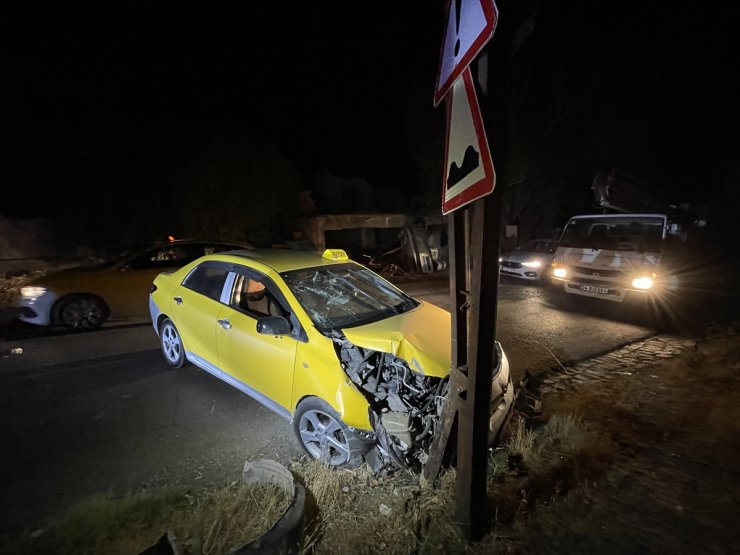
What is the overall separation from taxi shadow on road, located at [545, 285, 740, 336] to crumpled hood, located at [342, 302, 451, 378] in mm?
5811

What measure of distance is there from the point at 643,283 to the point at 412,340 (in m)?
6.59

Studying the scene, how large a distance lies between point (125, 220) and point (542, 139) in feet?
58.4

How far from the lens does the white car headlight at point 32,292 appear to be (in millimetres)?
6633

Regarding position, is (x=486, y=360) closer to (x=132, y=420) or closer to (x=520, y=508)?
(x=520, y=508)

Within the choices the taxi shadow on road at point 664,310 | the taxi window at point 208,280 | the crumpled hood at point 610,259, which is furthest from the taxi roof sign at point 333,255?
the crumpled hood at point 610,259

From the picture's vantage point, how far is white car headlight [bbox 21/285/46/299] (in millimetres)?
6633

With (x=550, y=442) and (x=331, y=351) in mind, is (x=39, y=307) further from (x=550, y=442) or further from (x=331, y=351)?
(x=550, y=442)

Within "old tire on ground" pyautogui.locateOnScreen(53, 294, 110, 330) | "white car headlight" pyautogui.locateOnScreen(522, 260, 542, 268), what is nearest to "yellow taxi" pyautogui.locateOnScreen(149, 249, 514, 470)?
"old tire on ground" pyautogui.locateOnScreen(53, 294, 110, 330)

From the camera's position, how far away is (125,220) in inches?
523

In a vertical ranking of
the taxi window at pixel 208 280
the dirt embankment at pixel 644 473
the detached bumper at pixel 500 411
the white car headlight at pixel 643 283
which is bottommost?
the dirt embankment at pixel 644 473

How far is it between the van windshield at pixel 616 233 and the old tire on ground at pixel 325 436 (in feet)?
25.0

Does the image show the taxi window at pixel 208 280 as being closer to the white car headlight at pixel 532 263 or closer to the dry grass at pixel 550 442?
the dry grass at pixel 550 442

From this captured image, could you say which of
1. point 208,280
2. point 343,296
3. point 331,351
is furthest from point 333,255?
point 331,351

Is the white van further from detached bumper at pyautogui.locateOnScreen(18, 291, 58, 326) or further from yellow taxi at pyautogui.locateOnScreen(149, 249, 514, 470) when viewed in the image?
detached bumper at pyautogui.locateOnScreen(18, 291, 58, 326)
